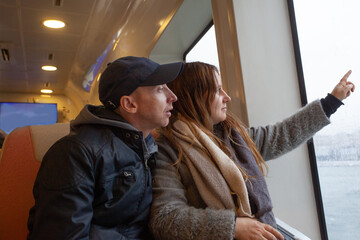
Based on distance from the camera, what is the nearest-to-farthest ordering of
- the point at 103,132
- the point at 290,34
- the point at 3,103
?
the point at 103,132
the point at 290,34
the point at 3,103

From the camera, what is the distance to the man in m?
0.79

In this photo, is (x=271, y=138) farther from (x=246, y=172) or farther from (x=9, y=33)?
(x=9, y=33)

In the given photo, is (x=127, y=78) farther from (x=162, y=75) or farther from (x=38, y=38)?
(x=38, y=38)

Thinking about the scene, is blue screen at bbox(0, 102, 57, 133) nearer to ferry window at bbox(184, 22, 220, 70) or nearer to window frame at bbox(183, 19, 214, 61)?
window frame at bbox(183, 19, 214, 61)

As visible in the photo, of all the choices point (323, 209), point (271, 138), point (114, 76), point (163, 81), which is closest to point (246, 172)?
point (271, 138)

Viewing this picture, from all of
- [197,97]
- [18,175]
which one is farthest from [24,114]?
[197,97]

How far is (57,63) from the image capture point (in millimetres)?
4555

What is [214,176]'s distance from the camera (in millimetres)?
1044

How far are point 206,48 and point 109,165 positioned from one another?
1919 mm

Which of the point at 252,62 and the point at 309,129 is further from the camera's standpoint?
the point at 252,62

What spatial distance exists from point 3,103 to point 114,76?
238 inches

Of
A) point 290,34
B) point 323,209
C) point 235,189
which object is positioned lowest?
point 323,209

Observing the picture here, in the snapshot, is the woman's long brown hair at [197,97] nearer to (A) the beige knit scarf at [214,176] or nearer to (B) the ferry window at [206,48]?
(A) the beige knit scarf at [214,176]

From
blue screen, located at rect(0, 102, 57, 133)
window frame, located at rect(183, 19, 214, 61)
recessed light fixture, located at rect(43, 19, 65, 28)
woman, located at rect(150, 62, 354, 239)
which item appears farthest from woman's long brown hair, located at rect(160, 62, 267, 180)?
blue screen, located at rect(0, 102, 57, 133)
